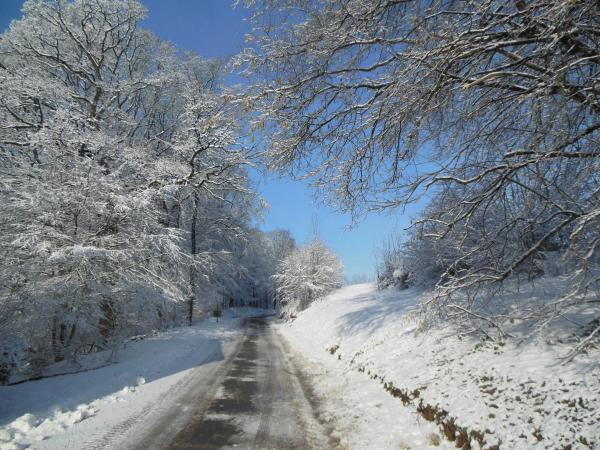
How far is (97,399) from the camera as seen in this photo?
257 inches

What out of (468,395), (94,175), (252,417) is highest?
(94,175)

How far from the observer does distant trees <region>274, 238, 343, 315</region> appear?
31.2m

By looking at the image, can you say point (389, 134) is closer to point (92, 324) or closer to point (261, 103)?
point (261, 103)

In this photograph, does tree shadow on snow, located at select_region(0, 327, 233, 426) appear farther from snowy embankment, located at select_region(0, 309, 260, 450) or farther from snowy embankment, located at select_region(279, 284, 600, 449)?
snowy embankment, located at select_region(279, 284, 600, 449)

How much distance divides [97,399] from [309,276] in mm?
25482

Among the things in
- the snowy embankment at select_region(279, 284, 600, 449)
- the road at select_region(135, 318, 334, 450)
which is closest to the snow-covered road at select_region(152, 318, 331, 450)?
the road at select_region(135, 318, 334, 450)

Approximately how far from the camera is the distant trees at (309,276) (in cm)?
3125

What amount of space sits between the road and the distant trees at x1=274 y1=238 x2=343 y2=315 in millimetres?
22346

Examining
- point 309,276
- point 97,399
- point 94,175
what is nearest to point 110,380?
point 97,399

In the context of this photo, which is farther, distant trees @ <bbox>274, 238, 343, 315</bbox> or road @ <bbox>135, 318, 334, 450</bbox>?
distant trees @ <bbox>274, 238, 343, 315</bbox>

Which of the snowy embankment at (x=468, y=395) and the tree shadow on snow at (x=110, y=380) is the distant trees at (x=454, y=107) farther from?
the tree shadow on snow at (x=110, y=380)

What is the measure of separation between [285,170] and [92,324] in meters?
9.02

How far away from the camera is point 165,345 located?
42.2 feet

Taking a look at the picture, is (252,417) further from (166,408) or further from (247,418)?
(166,408)
